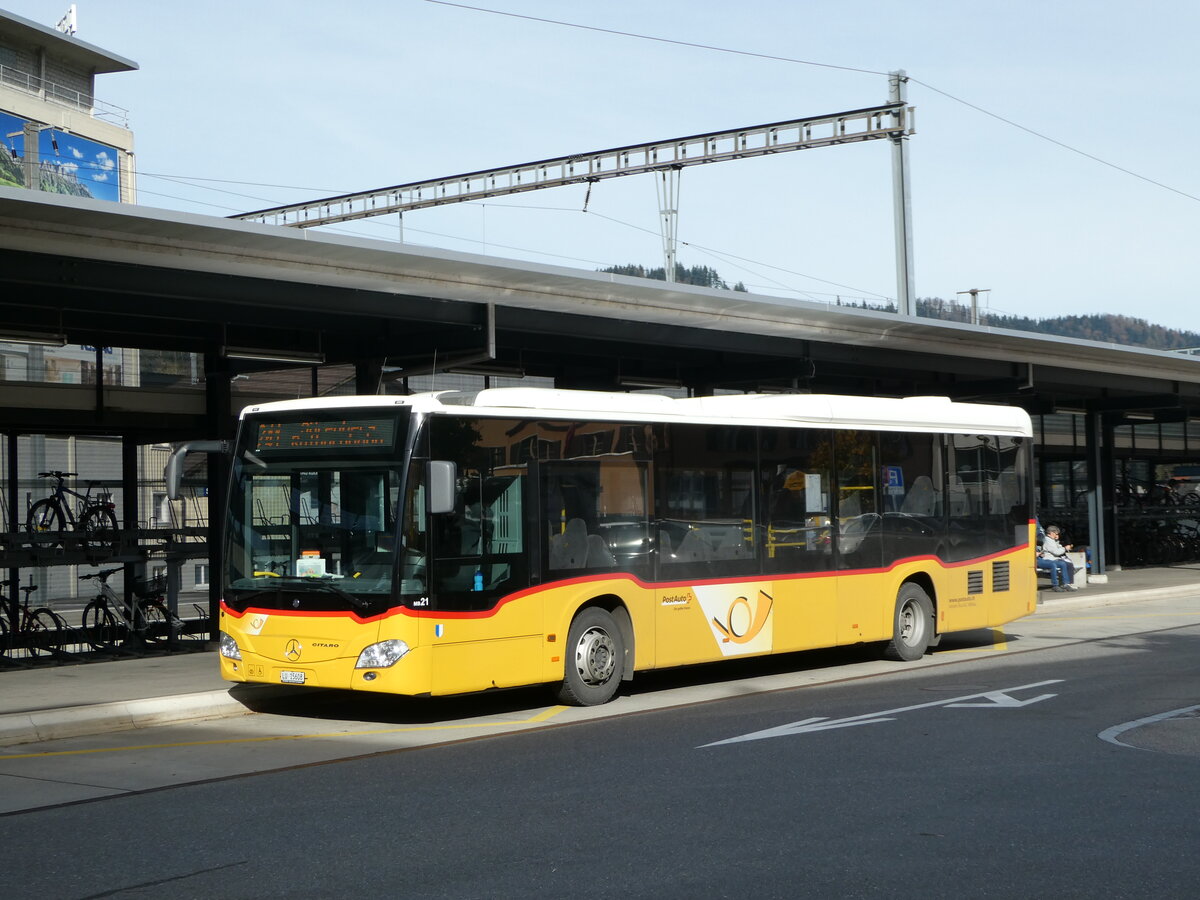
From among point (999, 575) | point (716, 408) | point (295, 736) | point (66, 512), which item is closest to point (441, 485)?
point (295, 736)

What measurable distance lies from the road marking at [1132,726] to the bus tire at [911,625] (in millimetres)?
4945

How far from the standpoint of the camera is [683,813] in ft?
26.0

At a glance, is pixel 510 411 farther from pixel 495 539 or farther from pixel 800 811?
pixel 800 811

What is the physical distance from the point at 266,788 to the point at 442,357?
34.1 feet

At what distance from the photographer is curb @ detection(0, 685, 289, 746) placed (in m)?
11.3

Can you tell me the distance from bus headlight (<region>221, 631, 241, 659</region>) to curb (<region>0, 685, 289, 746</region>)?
56cm

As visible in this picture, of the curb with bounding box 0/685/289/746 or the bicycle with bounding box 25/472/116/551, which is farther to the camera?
the bicycle with bounding box 25/472/116/551

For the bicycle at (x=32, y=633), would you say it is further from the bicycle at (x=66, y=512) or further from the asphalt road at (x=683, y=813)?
the asphalt road at (x=683, y=813)

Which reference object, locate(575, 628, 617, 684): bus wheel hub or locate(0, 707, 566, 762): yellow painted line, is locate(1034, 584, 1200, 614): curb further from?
locate(0, 707, 566, 762): yellow painted line

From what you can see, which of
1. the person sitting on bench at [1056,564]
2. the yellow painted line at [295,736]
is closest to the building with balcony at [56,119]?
the person sitting on bench at [1056,564]

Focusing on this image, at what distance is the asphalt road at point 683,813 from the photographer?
21.1 feet

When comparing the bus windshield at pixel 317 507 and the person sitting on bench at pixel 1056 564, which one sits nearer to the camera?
the bus windshield at pixel 317 507

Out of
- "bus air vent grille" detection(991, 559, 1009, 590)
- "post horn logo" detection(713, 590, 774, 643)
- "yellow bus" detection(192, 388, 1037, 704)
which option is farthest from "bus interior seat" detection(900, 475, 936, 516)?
"post horn logo" detection(713, 590, 774, 643)

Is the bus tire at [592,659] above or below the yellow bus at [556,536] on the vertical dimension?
below
